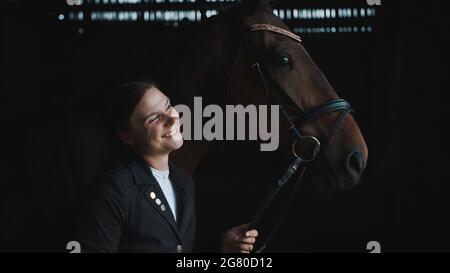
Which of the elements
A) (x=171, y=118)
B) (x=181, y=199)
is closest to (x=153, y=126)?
(x=171, y=118)

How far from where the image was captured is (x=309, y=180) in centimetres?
126

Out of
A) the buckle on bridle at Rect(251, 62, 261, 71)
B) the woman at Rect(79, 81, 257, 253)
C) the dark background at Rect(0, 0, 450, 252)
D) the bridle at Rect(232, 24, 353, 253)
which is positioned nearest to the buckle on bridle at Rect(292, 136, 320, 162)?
the bridle at Rect(232, 24, 353, 253)

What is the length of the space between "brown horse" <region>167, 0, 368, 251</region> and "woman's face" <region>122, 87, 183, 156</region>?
0.91 feet

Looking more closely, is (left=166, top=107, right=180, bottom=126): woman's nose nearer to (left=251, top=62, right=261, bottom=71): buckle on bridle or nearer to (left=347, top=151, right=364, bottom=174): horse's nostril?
(left=251, top=62, right=261, bottom=71): buckle on bridle

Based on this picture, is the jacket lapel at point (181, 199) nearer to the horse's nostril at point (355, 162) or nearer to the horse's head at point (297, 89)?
the horse's head at point (297, 89)

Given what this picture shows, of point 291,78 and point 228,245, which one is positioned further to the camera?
point 291,78

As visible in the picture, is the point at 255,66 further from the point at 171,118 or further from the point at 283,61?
the point at 171,118

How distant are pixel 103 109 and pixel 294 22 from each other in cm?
57

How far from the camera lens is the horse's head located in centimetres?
120

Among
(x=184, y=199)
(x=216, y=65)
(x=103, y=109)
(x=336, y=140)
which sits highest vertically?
(x=216, y=65)

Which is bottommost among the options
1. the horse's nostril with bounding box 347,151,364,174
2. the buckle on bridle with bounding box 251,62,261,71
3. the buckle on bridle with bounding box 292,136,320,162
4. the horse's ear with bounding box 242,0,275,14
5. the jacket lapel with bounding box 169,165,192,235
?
the jacket lapel with bounding box 169,165,192,235

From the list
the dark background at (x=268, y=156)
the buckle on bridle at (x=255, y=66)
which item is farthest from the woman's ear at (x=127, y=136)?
the buckle on bridle at (x=255, y=66)
